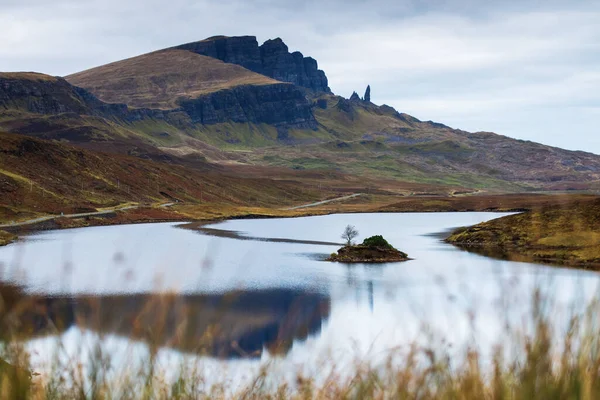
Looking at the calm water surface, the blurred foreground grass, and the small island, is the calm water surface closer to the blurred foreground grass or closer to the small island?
the blurred foreground grass

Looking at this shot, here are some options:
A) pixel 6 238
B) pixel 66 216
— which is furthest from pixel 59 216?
pixel 6 238

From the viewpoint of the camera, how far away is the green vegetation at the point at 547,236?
254 feet

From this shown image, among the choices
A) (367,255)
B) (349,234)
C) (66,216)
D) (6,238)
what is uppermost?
(66,216)

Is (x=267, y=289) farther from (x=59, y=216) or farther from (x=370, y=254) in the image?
(x=59, y=216)

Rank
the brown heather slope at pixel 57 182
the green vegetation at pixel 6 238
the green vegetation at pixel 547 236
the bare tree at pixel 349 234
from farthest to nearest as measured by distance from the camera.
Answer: the brown heather slope at pixel 57 182 < the green vegetation at pixel 6 238 < the bare tree at pixel 349 234 < the green vegetation at pixel 547 236

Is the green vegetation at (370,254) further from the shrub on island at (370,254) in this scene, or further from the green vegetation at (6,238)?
the green vegetation at (6,238)

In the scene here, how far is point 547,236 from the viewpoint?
86375 millimetres

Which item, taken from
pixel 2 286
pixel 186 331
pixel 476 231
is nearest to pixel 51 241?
pixel 2 286

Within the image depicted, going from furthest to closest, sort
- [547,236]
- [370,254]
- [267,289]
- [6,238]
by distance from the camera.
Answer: [6,238] → [547,236] → [370,254] → [267,289]

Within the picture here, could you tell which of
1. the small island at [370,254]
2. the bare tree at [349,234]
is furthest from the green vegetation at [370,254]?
the bare tree at [349,234]

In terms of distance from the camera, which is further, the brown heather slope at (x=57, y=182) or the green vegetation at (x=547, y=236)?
the brown heather slope at (x=57, y=182)

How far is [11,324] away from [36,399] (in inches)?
30.6

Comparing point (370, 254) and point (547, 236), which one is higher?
point (547, 236)

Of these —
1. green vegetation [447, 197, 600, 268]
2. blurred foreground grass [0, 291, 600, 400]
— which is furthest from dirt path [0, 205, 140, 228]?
blurred foreground grass [0, 291, 600, 400]
